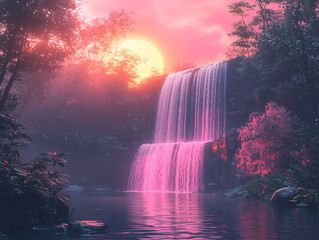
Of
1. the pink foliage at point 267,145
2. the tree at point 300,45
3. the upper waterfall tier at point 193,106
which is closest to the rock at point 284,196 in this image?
the pink foliage at point 267,145

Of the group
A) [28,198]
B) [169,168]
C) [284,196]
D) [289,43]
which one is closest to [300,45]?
[289,43]

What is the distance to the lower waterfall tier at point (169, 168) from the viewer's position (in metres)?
36.4

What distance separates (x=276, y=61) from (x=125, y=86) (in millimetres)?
20527

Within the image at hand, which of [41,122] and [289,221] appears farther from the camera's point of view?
[41,122]

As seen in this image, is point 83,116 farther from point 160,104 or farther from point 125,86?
point 160,104

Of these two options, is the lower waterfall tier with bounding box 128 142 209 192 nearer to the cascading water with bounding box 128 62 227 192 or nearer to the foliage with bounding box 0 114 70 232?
the cascading water with bounding box 128 62 227 192

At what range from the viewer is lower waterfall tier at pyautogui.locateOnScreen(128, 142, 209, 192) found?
1435 inches

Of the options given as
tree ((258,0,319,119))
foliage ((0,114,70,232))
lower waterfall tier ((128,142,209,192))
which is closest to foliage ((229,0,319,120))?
tree ((258,0,319,119))

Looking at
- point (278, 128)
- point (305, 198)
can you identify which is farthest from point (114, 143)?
point (305, 198)

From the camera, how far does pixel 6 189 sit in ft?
36.9

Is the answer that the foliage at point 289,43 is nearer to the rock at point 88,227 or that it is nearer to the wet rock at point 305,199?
the wet rock at point 305,199

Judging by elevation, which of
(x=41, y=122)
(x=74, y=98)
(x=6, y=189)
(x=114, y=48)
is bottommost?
(x=6, y=189)

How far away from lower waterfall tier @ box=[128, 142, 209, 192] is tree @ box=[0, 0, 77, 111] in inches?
734

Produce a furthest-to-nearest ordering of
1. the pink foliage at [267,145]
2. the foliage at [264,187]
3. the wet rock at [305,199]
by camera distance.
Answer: the pink foliage at [267,145]
the foliage at [264,187]
the wet rock at [305,199]
